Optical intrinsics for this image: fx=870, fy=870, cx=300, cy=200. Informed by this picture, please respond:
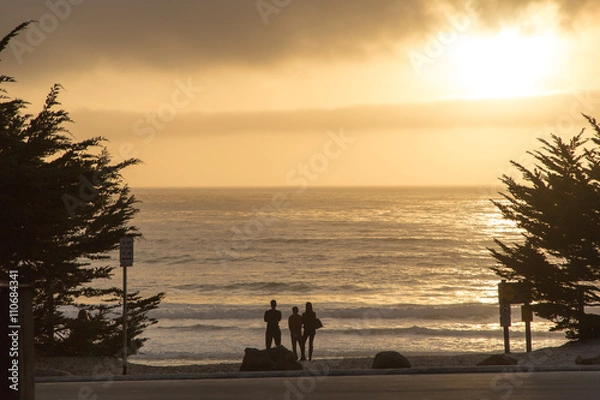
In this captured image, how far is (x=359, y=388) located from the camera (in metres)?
14.9

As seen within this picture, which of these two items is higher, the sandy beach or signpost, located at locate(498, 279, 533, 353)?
signpost, located at locate(498, 279, 533, 353)

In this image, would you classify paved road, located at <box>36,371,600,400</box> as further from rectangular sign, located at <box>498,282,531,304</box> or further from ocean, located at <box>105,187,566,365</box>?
ocean, located at <box>105,187,566,365</box>

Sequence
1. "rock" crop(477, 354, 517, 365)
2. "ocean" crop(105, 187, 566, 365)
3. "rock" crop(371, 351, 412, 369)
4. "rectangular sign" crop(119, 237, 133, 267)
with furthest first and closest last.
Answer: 1. "ocean" crop(105, 187, 566, 365)
2. "rectangular sign" crop(119, 237, 133, 267)
3. "rock" crop(477, 354, 517, 365)
4. "rock" crop(371, 351, 412, 369)

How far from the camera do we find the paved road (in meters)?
13.8

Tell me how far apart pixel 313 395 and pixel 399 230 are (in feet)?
362

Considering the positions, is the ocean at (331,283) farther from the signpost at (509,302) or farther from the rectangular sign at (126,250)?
the rectangular sign at (126,250)

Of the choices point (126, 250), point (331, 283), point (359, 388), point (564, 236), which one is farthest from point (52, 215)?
point (331, 283)

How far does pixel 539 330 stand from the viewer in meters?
40.8

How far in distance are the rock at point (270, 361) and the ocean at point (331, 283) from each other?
11.6 meters

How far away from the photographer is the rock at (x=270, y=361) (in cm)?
1931

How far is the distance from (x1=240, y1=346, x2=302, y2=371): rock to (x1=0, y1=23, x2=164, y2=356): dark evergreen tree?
5.31 m

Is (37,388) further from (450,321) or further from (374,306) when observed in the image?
(374,306)

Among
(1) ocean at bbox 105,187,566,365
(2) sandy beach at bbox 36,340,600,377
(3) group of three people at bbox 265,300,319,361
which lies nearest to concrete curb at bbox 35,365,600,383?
(2) sandy beach at bbox 36,340,600,377

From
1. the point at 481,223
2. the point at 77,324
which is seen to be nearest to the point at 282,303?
the point at 77,324
